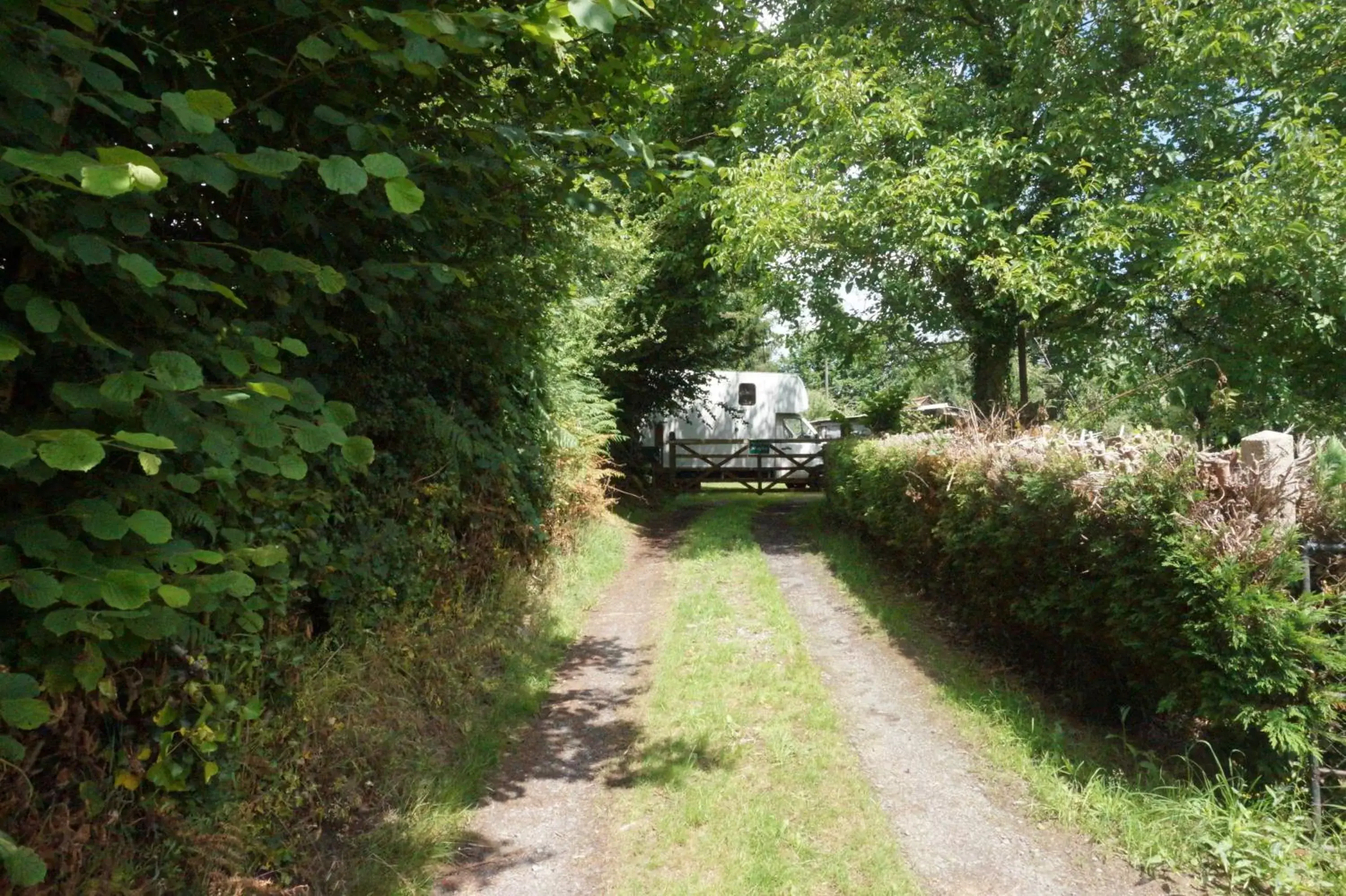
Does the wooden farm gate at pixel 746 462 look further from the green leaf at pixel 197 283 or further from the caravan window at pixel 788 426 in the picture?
the green leaf at pixel 197 283

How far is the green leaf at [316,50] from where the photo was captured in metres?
2.39

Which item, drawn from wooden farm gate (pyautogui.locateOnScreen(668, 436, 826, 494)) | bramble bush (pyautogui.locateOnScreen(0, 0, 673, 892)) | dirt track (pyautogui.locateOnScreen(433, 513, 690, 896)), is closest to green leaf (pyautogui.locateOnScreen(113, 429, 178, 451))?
bramble bush (pyautogui.locateOnScreen(0, 0, 673, 892))

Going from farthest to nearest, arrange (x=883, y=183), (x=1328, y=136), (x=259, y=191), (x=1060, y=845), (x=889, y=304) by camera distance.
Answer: (x=889, y=304) < (x=883, y=183) < (x=1328, y=136) < (x=1060, y=845) < (x=259, y=191)

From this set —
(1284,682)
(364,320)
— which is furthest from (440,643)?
(1284,682)

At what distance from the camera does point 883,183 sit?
389 inches

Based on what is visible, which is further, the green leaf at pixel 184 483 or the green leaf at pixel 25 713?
the green leaf at pixel 184 483

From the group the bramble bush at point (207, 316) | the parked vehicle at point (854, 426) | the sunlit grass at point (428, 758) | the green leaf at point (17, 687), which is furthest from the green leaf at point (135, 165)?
the parked vehicle at point (854, 426)

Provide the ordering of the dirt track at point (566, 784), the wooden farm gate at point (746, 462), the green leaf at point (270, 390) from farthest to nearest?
the wooden farm gate at point (746, 462)
the dirt track at point (566, 784)
the green leaf at point (270, 390)

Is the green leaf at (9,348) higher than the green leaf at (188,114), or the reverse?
the green leaf at (188,114)

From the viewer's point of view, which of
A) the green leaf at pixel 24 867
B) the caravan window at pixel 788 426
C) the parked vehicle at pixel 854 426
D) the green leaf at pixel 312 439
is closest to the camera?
the green leaf at pixel 24 867

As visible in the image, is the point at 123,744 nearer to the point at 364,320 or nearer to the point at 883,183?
the point at 364,320

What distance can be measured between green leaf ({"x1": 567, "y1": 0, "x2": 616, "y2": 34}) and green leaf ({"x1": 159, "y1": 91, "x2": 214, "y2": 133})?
98 centimetres

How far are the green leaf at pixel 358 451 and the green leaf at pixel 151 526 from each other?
534 mm

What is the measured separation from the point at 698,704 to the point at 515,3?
14.2 feet
